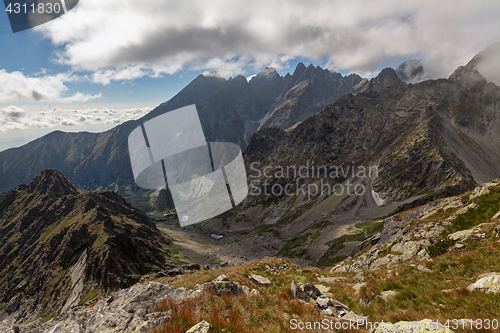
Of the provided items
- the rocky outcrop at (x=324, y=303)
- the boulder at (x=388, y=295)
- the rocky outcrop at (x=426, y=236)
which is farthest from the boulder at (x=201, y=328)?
the rocky outcrop at (x=426, y=236)

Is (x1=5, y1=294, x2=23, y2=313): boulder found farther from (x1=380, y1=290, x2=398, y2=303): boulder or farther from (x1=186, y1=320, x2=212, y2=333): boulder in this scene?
(x1=380, y1=290, x2=398, y2=303): boulder

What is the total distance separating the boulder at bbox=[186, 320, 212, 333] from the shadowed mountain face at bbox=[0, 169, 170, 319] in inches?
2198

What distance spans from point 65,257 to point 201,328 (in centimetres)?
8810

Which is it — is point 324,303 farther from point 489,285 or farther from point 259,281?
point 489,285

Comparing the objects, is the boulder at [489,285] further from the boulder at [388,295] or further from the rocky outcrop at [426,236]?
the rocky outcrop at [426,236]

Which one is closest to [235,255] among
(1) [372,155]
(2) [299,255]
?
(2) [299,255]

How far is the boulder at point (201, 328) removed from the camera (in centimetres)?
702

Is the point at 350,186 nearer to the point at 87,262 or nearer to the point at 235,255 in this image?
the point at 235,255

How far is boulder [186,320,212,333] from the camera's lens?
702 cm

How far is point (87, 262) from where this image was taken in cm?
6016

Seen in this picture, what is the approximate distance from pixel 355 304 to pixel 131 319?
39.8ft

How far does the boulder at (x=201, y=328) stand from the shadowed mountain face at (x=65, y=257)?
55.8 metres

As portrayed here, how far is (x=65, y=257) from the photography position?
6831 centimetres

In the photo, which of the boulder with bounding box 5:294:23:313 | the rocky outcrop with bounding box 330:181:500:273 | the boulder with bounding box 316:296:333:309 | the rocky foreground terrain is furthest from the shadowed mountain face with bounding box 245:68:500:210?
the boulder with bounding box 5:294:23:313
